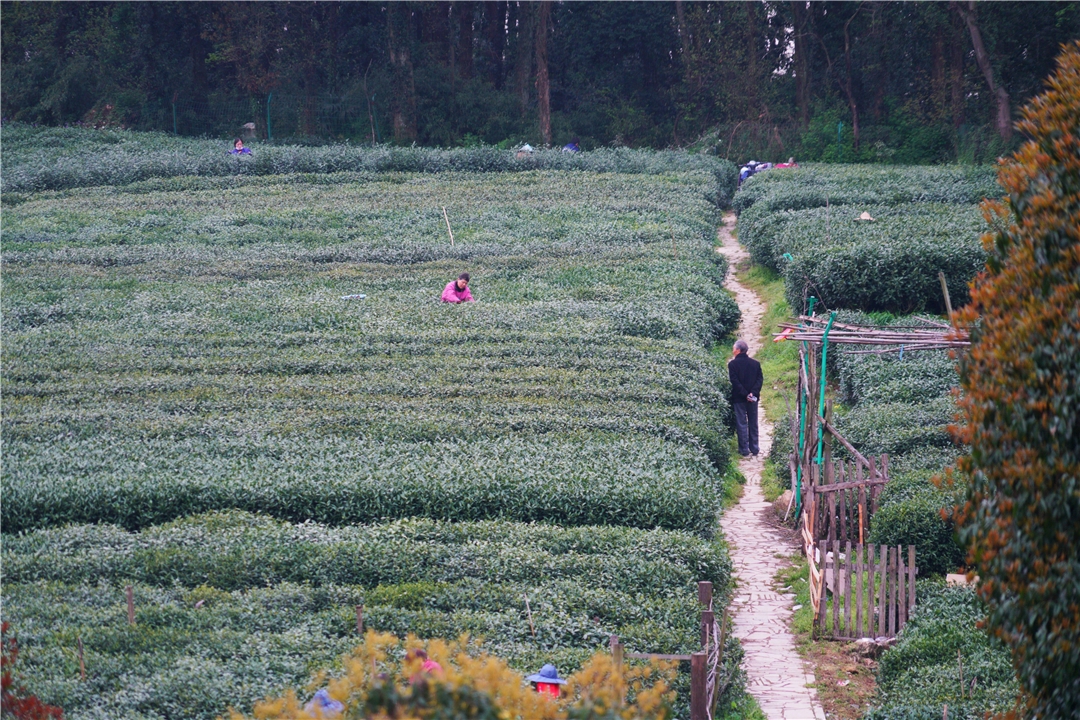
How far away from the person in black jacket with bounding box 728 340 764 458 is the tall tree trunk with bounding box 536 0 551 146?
112ft

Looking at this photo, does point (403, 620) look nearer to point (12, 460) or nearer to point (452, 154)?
point (12, 460)

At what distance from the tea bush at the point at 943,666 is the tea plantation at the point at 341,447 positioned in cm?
147

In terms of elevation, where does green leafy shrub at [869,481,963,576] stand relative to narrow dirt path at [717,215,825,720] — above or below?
above

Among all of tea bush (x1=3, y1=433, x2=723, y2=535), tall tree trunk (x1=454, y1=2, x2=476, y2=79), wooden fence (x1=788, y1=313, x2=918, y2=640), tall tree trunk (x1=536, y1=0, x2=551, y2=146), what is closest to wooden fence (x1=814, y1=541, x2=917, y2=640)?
wooden fence (x1=788, y1=313, x2=918, y2=640)

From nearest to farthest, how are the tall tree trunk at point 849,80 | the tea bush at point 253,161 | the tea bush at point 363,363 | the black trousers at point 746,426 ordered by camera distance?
the tea bush at point 363,363 → the black trousers at point 746,426 → the tea bush at point 253,161 → the tall tree trunk at point 849,80

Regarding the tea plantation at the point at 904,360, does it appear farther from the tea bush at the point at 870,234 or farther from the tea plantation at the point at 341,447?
the tea plantation at the point at 341,447

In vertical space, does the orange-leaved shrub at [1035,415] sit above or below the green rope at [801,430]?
above

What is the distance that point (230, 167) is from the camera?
129 ft

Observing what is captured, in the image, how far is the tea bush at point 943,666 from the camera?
24.8 ft

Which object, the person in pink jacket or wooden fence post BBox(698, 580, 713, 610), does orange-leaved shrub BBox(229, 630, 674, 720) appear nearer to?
wooden fence post BBox(698, 580, 713, 610)

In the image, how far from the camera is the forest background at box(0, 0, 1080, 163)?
158ft

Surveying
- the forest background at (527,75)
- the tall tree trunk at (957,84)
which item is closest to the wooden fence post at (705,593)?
the forest background at (527,75)

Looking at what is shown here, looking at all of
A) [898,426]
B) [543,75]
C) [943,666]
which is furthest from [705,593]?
[543,75]

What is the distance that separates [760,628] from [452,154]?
108 feet
